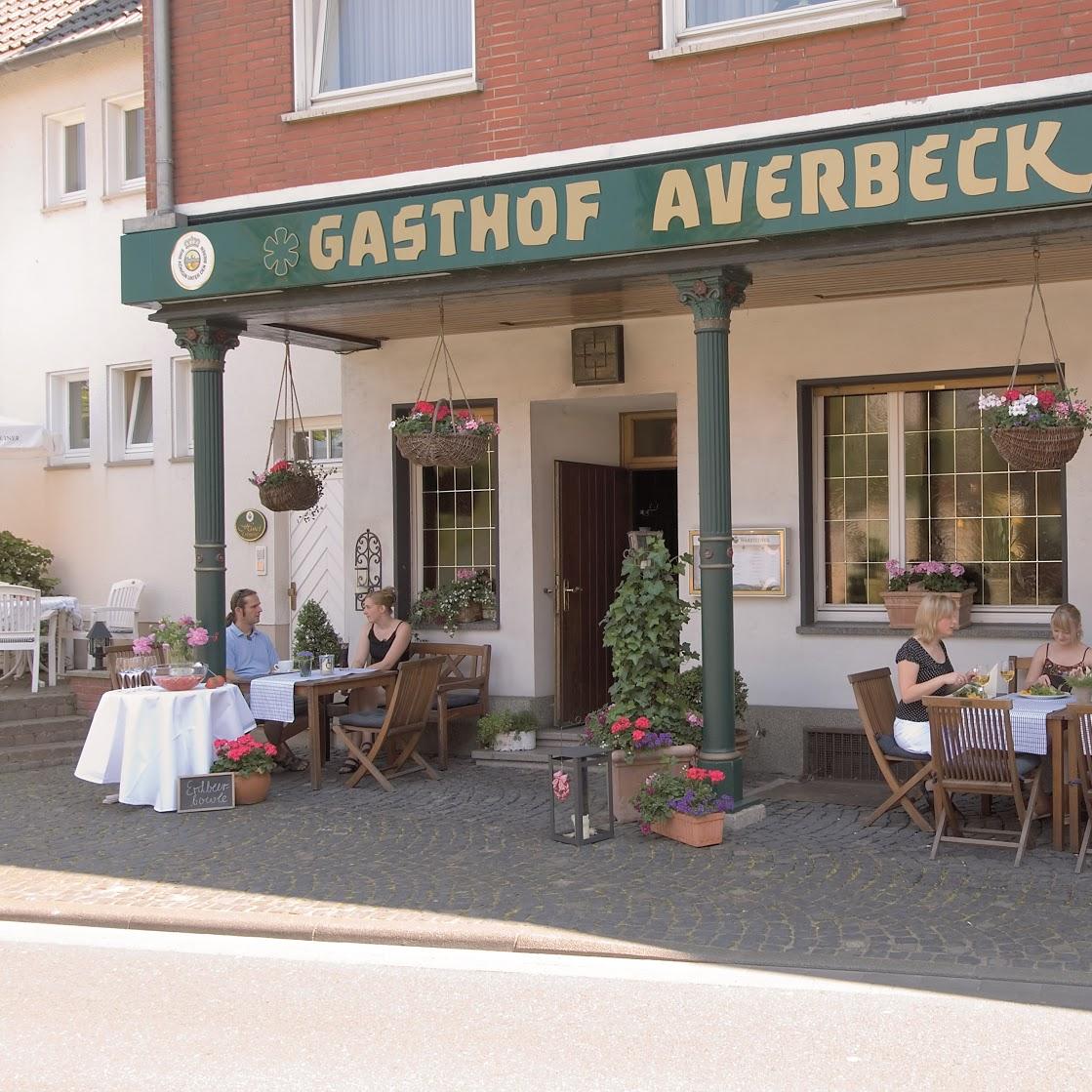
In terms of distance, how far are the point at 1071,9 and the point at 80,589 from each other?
12.0 meters

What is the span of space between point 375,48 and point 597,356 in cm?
295

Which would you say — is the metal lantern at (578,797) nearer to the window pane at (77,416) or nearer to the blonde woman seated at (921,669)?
the blonde woman seated at (921,669)

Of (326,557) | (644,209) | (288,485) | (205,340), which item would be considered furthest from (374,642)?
(644,209)

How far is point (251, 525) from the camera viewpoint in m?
14.8

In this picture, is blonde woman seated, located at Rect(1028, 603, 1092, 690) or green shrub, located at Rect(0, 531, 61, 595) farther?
green shrub, located at Rect(0, 531, 61, 595)

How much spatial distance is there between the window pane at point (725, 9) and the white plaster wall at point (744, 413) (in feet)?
7.85

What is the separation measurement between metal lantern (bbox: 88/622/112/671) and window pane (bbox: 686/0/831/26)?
27.3ft

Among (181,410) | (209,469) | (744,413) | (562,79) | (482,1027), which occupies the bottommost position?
(482,1027)

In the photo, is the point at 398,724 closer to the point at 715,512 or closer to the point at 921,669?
the point at 715,512

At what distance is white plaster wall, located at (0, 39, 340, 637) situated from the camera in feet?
48.5

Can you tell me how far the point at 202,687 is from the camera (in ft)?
33.7

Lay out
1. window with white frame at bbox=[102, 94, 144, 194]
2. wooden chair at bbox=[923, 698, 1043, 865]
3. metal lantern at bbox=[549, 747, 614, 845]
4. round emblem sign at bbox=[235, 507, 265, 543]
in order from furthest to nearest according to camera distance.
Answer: window with white frame at bbox=[102, 94, 144, 194] < round emblem sign at bbox=[235, 507, 265, 543] < metal lantern at bbox=[549, 747, 614, 845] < wooden chair at bbox=[923, 698, 1043, 865]

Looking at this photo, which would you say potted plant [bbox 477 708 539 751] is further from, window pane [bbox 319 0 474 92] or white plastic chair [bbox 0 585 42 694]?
window pane [bbox 319 0 474 92]

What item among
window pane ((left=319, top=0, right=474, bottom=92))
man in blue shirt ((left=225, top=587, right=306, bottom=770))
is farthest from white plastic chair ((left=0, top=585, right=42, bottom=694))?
window pane ((left=319, top=0, right=474, bottom=92))
